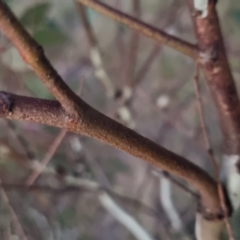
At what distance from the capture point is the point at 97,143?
2.78ft

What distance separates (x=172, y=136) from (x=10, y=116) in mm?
657

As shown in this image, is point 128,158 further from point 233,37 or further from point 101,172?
point 233,37

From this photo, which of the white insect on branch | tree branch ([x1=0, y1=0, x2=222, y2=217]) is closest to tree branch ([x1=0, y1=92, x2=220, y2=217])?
tree branch ([x1=0, y1=0, x2=222, y2=217])

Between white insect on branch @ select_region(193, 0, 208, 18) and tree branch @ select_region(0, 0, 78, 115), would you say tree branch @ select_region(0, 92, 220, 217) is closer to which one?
tree branch @ select_region(0, 0, 78, 115)

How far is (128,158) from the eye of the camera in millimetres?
885

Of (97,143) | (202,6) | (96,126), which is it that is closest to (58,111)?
(96,126)

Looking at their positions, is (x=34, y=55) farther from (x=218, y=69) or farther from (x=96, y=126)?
(x=218, y=69)

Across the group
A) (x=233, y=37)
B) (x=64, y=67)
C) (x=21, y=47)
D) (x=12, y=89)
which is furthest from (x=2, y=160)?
(x=233, y=37)

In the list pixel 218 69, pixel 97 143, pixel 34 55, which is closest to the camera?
pixel 34 55

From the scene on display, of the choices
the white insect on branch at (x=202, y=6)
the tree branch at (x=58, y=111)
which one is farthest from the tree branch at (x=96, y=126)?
the white insect on branch at (x=202, y=6)

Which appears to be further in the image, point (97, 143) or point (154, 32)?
point (97, 143)

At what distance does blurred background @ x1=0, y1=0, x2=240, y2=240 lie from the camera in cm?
59

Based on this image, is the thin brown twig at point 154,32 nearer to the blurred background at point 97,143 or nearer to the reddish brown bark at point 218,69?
the reddish brown bark at point 218,69

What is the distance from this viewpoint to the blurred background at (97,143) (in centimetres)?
59
